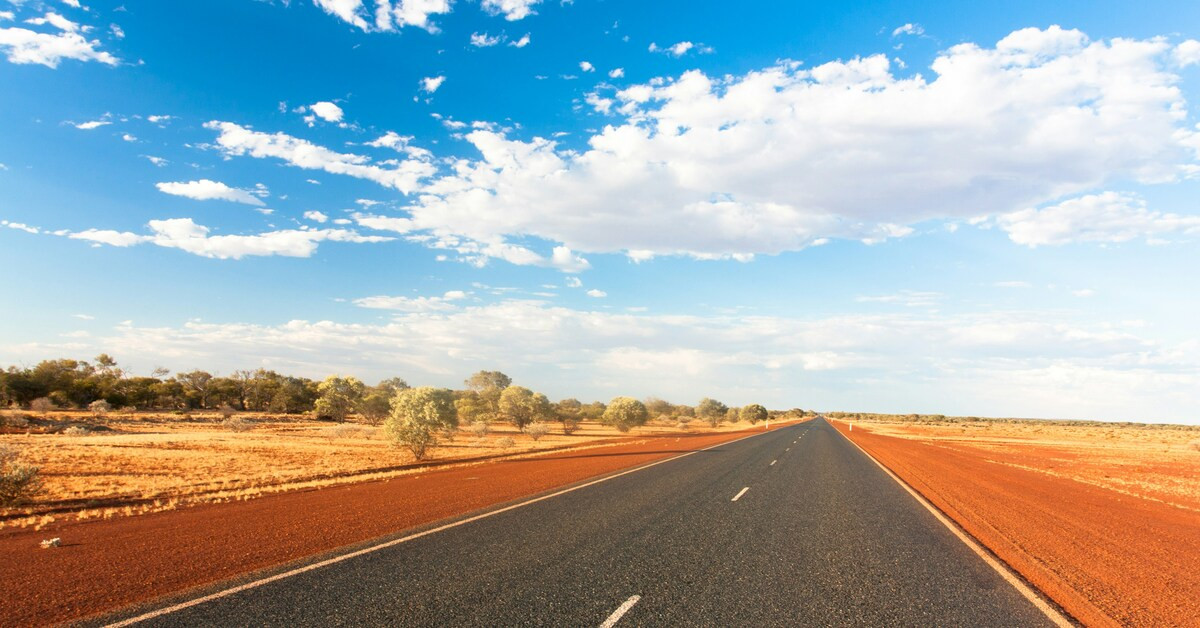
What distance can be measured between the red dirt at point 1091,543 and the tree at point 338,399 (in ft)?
266

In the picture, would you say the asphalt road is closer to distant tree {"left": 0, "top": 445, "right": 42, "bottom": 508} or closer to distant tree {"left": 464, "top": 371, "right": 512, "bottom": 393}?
distant tree {"left": 0, "top": 445, "right": 42, "bottom": 508}

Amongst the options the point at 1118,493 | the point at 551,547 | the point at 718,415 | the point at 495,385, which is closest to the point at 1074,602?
the point at 551,547

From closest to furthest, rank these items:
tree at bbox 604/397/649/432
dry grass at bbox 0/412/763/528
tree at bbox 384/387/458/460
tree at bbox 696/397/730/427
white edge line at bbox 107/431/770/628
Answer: white edge line at bbox 107/431/770/628, dry grass at bbox 0/412/763/528, tree at bbox 384/387/458/460, tree at bbox 604/397/649/432, tree at bbox 696/397/730/427

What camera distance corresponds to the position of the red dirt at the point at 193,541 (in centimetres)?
651

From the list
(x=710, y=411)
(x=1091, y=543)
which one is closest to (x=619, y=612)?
(x=1091, y=543)

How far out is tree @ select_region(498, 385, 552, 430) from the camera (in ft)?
235

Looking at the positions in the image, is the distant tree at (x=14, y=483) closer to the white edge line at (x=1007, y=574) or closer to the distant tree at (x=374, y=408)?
the white edge line at (x=1007, y=574)

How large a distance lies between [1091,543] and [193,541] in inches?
635

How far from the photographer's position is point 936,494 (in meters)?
17.0

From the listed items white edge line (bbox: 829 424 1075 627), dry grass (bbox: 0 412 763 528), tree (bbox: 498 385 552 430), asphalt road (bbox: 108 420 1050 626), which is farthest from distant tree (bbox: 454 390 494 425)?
white edge line (bbox: 829 424 1075 627)

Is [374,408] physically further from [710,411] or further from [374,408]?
[710,411]

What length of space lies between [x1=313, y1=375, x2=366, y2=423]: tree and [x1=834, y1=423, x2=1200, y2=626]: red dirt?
81.0 meters

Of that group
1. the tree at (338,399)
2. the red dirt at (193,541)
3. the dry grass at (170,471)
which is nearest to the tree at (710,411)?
the tree at (338,399)

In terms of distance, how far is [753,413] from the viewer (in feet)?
444
